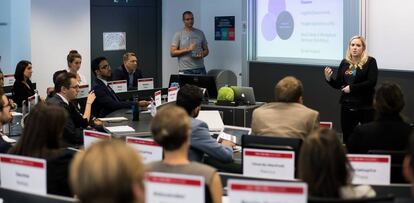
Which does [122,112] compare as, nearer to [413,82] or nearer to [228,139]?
[228,139]

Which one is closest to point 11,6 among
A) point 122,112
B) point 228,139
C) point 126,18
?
point 126,18

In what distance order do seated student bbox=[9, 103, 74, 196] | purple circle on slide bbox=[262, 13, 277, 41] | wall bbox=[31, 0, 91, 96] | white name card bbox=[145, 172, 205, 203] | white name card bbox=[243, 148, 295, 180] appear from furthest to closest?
wall bbox=[31, 0, 91, 96] → purple circle on slide bbox=[262, 13, 277, 41] → white name card bbox=[243, 148, 295, 180] → seated student bbox=[9, 103, 74, 196] → white name card bbox=[145, 172, 205, 203]

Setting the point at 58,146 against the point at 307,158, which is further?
the point at 58,146

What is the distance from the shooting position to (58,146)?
11.1ft

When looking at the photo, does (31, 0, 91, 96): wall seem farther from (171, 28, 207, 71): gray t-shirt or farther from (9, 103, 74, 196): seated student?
(9, 103, 74, 196): seated student

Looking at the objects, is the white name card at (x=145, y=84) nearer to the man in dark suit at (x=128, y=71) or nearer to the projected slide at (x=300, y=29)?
the man in dark suit at (x=128, y=71)

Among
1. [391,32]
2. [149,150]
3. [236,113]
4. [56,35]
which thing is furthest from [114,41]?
[149,150]

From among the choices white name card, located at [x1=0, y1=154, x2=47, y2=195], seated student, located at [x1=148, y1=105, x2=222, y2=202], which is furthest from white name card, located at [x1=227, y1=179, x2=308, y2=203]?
white name card, located at [x1=0, y1=154, x2=47, y2=195]

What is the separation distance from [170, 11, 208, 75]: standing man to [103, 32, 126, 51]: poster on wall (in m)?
1.17

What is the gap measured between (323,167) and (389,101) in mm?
1725

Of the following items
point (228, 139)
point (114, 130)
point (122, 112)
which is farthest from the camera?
point (122, 112)

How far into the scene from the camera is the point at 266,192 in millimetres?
2391

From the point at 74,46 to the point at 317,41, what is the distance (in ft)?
13.3

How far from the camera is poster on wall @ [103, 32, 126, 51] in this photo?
10797 millimetres
